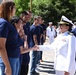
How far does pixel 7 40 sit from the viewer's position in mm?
3766

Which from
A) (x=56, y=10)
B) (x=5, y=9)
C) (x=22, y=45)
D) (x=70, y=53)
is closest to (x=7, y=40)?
(x=5, y=9)

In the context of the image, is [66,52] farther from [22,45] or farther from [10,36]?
[10,36]

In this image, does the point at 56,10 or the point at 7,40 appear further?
the point at 56,10

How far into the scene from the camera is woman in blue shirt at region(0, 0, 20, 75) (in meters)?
3.49

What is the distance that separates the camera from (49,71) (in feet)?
28.2

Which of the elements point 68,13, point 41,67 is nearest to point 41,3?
point 68,13

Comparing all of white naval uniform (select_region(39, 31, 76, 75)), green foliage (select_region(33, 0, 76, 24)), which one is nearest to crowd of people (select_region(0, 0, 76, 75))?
white naval uniform (select_region(39, 31, 76, 75))

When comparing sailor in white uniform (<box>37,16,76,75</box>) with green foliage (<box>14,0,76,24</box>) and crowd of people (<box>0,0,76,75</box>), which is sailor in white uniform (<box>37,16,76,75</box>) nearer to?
crowd of people (<box>0,0,76,75</box>)

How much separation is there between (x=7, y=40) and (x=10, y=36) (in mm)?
70

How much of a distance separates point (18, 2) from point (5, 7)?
5222 centimetres

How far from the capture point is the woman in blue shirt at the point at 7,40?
349 centimetres

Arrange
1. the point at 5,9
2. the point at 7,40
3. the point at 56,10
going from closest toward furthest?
1. the point at 5,9
2. the point at 7,40
3. the point at 56,10

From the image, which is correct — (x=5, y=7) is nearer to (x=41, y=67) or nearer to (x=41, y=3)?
(x=41, y=67)

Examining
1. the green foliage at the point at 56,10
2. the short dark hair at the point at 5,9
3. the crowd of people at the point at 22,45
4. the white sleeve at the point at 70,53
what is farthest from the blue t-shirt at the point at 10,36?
the green foliage at the point at 56,10
